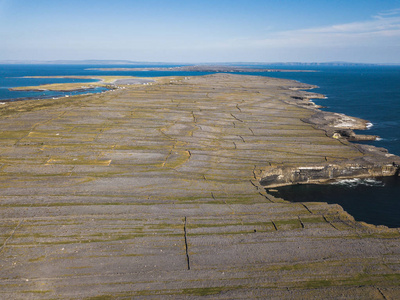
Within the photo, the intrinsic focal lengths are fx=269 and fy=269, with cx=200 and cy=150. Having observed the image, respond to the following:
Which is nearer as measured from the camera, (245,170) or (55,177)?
(55,177)

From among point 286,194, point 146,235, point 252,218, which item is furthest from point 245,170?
point 146,235

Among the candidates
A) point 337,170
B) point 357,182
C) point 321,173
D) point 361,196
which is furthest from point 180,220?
point 357,182

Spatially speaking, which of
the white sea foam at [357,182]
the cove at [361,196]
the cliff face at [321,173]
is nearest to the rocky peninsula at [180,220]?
the cliff face at [321,173]

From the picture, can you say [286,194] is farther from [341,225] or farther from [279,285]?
[279,285]

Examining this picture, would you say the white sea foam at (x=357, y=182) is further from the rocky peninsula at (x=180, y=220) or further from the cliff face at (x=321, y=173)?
the rocky peninsula at (x=180, y=220)

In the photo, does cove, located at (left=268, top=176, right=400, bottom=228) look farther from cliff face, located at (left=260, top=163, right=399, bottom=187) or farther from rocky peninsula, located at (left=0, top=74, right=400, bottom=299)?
rocky peninsula, located at (left=0, top=74, right=400, bottom=299)

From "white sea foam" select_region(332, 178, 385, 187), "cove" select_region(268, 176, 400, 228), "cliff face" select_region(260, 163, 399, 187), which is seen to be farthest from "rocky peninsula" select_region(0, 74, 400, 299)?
"cove" select_region(268, 176, 400, 228)
